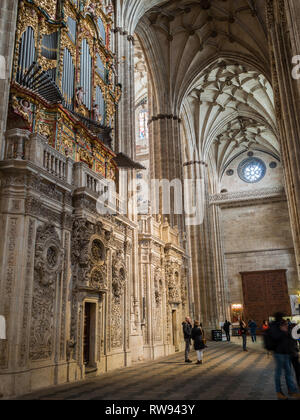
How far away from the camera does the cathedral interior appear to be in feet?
27.7

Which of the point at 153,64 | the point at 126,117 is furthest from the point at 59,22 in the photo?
the point at 153,64

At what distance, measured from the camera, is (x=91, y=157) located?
12.8m

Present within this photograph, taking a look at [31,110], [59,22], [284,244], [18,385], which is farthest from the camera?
[284,244]

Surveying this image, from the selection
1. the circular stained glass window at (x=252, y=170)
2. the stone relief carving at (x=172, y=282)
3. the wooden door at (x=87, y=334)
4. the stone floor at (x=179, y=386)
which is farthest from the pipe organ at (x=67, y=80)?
the circular stained glass window at (x=252, y=170)

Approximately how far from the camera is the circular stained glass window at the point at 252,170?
36281 mm

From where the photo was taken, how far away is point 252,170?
1451 inches

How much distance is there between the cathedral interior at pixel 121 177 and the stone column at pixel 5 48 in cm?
4

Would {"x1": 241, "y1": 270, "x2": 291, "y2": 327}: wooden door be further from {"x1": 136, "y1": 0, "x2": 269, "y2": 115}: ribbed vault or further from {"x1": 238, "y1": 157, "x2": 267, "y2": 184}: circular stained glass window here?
{"x1": 136, "y1": 0, "x2": 269, "y2": 115}: ribbed vault

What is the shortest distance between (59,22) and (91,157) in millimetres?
4545

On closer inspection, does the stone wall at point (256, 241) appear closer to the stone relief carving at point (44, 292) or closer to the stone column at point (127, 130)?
the stone column at point (127, 130)

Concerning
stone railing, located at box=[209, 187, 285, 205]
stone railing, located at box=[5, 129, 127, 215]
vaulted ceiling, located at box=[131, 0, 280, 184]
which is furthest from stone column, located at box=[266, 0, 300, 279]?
stone railing, located at box=[209, 187, 285, 205]

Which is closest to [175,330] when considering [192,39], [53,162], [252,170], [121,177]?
[121,177]

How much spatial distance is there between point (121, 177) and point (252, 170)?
24.7m

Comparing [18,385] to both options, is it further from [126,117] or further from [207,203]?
[207,203]
